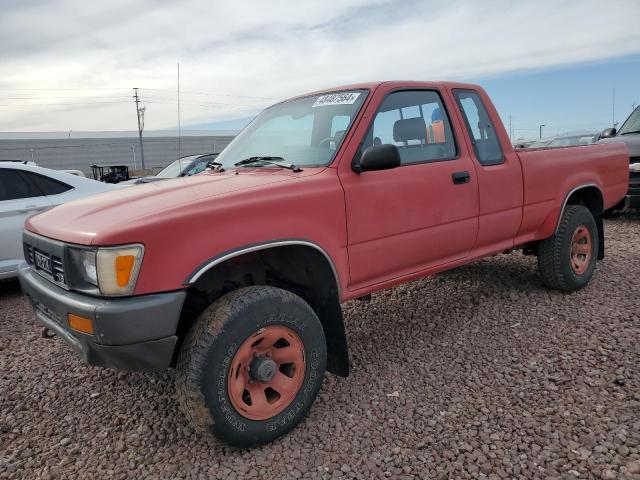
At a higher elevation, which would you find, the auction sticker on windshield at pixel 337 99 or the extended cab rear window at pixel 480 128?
the auction sticker on windshield at pixel 337 99

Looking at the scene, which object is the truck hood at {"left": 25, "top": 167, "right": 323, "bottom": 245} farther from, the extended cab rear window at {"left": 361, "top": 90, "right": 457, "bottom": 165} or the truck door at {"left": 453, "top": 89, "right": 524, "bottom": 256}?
the truck door at {"left": 453, "top": 89, "right": 524, "bottom": 256}

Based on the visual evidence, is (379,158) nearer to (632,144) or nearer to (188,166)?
(632,144)

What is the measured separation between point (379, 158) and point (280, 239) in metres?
0.78

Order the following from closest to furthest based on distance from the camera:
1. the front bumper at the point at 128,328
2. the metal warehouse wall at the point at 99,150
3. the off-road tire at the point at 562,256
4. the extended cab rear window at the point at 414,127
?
the front bumper at the point at 128,328 < the extended cab rear window at the point at 414,127 < the off-road tire at the point at 562,256 < the metal warehouse wall at the point at 99,150

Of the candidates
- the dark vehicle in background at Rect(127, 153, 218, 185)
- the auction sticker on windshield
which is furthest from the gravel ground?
the dark vehicle in background at Rect(127, 153, 218, 185)

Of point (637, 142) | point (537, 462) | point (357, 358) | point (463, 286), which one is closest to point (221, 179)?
point (357, 358)

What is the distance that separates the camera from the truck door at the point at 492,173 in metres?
3.80

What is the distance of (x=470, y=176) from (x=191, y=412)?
2489 millimetres

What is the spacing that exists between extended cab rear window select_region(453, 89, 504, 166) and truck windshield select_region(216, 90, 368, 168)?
102 centimetres

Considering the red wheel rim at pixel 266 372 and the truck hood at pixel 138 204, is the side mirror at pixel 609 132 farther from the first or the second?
the red wheel rim at pixel 266 372

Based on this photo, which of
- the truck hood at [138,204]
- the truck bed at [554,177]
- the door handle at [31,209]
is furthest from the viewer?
the door handle at [31,209]

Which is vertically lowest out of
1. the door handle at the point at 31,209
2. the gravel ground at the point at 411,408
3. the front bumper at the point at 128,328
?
the gravel ground at the point at 411,408

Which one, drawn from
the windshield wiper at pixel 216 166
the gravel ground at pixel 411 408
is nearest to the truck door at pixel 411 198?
the gravel ground at pixel 411 408

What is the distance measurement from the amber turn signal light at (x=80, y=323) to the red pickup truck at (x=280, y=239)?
0.01 m
